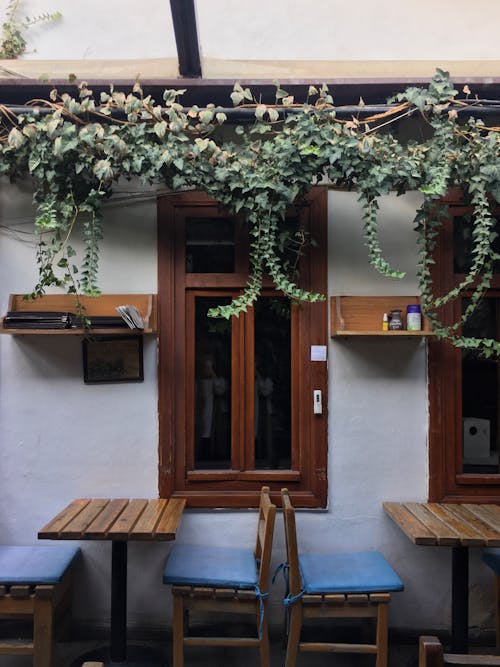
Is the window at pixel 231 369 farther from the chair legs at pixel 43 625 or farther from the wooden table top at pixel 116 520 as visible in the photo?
the chair legs at pixel 43 625

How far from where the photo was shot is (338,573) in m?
2.93

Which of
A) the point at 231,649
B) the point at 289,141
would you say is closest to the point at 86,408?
the point at 231,649

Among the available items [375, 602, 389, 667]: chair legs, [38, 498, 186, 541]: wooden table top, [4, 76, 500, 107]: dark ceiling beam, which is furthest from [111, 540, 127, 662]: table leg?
[4, 76, 500, 107]: dark ceiling beam

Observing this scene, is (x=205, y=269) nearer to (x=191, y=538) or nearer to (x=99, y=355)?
(x=99, y=355)

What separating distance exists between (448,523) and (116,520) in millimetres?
1779

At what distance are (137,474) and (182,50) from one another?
2.50 m

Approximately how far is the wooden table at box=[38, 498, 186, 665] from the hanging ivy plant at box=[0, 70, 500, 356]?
1.17m

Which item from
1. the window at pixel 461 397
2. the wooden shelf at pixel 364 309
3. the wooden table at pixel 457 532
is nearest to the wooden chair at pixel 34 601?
the wooden table at pixel 457 532

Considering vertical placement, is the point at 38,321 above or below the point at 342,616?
above

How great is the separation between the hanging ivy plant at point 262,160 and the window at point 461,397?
1.00 feet

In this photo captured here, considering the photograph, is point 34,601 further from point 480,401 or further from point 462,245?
point 462,245

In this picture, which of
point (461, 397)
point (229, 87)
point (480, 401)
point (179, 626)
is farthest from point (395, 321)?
point (179, 626)

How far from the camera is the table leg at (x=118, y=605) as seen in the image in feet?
9.77

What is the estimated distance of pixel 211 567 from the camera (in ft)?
9.75
